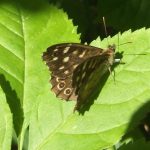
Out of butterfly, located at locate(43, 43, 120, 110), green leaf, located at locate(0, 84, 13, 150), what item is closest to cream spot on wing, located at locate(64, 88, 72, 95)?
butterfly, located at locate(43, 43, 120, 110)

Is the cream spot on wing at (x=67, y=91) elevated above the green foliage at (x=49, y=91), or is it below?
below

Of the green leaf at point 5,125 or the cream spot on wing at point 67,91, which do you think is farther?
the cream spot on wing at point 67,91

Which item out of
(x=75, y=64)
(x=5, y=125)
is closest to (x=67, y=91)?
(x=75, y=64)

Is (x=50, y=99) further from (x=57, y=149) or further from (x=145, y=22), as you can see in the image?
(x=145, y=22)

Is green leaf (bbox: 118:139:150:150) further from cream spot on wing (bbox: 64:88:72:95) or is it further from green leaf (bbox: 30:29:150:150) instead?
cream spot on wing (bbox: 64:88:72:95)

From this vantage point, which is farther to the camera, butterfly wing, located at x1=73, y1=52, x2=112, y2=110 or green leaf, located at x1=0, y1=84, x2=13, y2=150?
butterfly wing, located at x1=73, y1=52, x2=112, y2=110

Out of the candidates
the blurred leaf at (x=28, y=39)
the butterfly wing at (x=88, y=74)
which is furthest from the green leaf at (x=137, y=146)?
the blurred leaf at (x=28, y=39)

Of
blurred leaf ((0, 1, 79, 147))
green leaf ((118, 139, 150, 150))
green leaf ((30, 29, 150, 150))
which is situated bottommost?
green leaf ((118, 139, 150, 150))

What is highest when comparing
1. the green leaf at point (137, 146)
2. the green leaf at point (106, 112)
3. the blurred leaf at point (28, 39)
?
the blurred leaf at point (28, 39)

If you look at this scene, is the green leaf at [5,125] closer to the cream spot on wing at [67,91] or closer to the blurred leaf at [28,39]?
the blurred leaf at [28,39]
